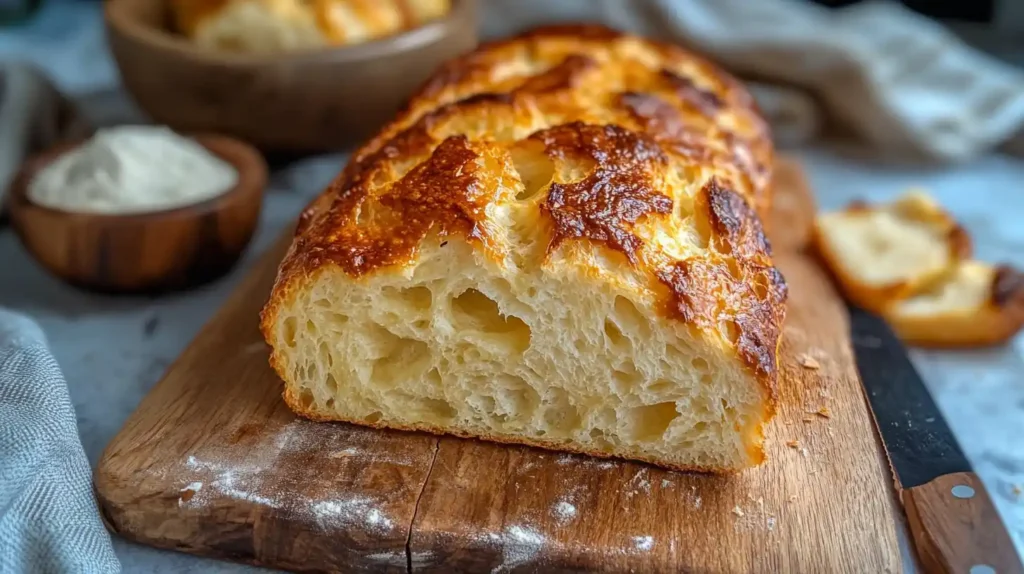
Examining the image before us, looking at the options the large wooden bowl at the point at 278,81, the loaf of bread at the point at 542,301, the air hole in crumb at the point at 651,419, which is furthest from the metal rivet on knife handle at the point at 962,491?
the large wooden bowl at the point at 278,81

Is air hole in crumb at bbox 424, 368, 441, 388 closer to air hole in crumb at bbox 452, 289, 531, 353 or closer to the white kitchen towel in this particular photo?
air hole in crumb at bbox 452, 289, 531, 353

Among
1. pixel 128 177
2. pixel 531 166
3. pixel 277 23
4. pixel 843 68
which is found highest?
pixel 531 166

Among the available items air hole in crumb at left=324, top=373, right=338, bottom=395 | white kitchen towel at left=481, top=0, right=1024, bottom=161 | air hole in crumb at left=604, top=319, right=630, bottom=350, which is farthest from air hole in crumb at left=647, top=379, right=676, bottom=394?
white kitchen towel at left=481, top=0, right=1024, bottom=161

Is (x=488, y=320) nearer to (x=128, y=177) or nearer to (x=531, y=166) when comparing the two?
(x=531, y=166)

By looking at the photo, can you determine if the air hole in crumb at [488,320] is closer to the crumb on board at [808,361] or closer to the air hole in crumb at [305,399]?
the air hole in crumb at [305,399]

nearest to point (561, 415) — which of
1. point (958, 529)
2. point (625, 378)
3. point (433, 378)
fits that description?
point (625, 378)

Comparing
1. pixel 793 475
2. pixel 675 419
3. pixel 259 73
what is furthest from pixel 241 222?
pixel 793 475
